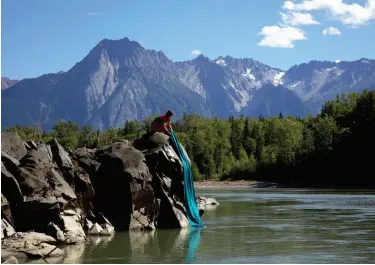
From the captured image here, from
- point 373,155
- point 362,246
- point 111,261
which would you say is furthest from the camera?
point 373,155

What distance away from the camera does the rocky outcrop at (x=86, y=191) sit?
68.3ft

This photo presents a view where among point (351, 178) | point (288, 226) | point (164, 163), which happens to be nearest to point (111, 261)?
point (164, 163)

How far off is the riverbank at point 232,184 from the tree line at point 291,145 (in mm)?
3556

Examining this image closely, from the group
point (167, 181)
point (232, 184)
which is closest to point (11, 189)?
point (167, 181)

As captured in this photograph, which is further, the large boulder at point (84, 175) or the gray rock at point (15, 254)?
the large boulder at point (84, 175)

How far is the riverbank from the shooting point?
11120 cm

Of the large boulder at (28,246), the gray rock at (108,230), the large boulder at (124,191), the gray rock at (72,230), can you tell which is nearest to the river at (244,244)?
the gray rock at (108,230)

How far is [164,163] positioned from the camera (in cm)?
2811

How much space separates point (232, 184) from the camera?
391ft

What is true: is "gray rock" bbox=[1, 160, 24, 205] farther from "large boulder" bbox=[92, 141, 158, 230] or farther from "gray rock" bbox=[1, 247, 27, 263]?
"large boulder" bbox=[92, 141, 158, 230]

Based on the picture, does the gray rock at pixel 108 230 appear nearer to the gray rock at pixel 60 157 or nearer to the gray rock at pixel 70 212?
the gray rock at pixel 70 212

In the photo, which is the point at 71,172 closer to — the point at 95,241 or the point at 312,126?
the point at 95,241

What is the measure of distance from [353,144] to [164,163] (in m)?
81.6

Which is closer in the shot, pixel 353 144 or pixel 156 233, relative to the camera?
pixel 156 233
